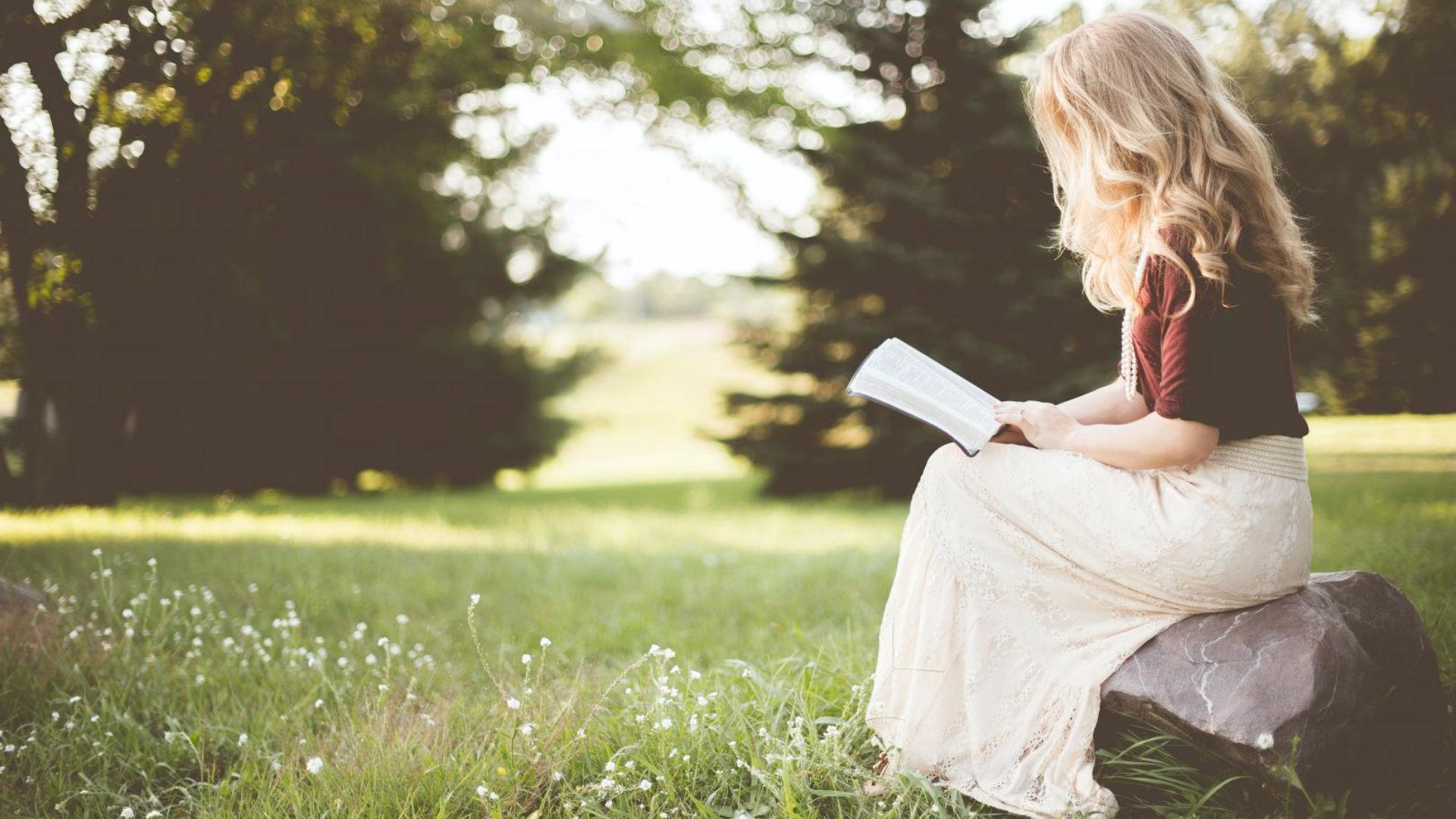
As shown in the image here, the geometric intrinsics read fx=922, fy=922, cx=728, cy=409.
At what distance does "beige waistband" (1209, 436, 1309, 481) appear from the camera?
2.32 metres

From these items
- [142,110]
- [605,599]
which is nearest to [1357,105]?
[605,599]

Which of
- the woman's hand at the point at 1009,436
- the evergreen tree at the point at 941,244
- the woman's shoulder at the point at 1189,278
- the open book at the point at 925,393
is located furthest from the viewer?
the evergreen tree at the point at 941,244

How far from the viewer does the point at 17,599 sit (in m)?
3.58

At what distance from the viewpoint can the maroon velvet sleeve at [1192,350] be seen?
2229 millimetres

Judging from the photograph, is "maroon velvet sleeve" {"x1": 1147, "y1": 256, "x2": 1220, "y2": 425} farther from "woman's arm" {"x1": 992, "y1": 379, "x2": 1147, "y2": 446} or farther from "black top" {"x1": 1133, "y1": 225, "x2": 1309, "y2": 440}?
"woman's arm" {"x1": 992, "y1": 379, "x2": 1147, "y2": 446}

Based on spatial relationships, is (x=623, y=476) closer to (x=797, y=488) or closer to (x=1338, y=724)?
(x=797, y=488)

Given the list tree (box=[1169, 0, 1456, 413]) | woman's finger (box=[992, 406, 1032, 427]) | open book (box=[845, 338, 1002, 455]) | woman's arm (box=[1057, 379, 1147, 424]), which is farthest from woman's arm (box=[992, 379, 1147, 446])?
tree (box=[1169, 0, 1456, 413])

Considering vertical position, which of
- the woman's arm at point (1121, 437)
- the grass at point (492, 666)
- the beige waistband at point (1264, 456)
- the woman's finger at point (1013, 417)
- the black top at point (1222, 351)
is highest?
the black top at point (1222, 351)

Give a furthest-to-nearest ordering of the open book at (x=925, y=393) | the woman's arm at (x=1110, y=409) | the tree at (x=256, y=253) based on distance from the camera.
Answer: the tree at (x=256, y=253) → the woman's arm at (x=1110, y=409) → the open book at (x=925, y=393)

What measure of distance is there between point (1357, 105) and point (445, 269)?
853 centimetres

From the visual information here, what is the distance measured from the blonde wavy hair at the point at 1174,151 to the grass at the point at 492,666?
1.28m

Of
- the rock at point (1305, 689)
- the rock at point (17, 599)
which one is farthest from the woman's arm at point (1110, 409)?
the rock at point (17, 599)

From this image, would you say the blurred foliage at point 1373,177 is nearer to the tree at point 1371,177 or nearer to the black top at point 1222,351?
the tree at point 1371,177

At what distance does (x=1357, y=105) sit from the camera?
18.6ft
